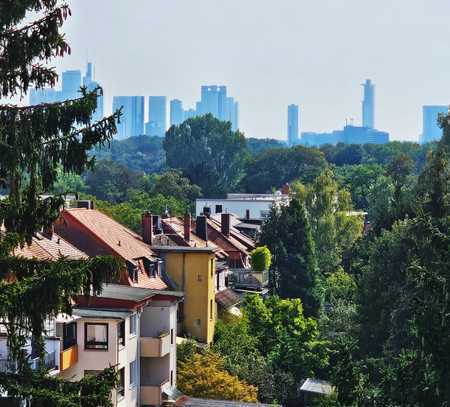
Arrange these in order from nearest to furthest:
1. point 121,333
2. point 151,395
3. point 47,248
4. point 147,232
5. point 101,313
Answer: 1. point 101,313
2. point 121,333
3. point 47,248
4. point 151,395
5. point 147,232

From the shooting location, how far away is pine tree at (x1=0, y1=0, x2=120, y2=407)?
17.0 m

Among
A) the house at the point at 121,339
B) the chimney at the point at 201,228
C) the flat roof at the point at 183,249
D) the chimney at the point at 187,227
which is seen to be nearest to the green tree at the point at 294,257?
the chimney at the point at 201,228

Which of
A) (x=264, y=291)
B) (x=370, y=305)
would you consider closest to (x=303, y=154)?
(x=264, y=291)

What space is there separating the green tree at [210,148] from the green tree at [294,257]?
7801 cm

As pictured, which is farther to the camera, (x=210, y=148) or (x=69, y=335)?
(x=210, y=148)

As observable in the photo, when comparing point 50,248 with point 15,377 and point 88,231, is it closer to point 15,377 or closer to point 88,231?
point 88,231

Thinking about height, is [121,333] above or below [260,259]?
below

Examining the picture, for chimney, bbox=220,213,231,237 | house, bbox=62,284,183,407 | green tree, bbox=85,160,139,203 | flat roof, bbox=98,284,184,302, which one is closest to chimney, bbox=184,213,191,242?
chimney, bbox=220,213,231,237

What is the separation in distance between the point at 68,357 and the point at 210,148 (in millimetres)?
125535

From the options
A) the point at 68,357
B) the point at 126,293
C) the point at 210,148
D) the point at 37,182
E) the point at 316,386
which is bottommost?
the point at 316,386

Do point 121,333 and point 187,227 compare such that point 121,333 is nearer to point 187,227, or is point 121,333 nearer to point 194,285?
point 194,285

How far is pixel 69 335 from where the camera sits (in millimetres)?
35219

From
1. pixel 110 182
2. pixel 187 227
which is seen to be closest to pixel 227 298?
pixel 187 227

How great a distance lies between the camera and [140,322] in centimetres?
4153
